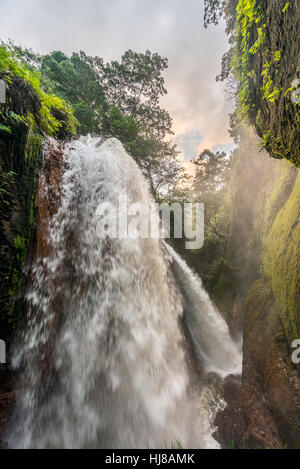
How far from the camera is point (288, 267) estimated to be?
353 centimetres

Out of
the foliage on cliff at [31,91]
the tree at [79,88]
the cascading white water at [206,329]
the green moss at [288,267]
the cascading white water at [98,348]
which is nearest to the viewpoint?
the cascading white water at [98,348]

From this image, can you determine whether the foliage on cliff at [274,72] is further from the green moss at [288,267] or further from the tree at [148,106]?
the tree at [148,106]

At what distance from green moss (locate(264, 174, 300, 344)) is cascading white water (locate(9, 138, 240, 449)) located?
252 centimetres

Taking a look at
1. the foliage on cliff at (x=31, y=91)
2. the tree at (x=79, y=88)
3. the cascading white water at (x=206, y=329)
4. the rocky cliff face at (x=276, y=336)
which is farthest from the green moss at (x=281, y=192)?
the tree at (x=79, y=88)

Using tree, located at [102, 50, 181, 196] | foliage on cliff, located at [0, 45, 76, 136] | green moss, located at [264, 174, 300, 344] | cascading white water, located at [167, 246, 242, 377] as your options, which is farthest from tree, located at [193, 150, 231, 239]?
foliage on cliff, located at [0, 45, 76, 136]

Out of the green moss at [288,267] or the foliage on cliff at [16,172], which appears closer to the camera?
the foliage on cliff at [16,172]

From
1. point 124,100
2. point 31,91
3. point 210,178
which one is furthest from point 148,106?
point 31,91

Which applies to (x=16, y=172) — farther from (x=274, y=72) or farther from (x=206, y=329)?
(x=206, y=329)

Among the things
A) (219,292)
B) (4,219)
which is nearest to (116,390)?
(4,219)

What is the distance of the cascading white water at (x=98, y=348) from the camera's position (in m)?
2.66

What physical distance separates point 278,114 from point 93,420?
572 cm

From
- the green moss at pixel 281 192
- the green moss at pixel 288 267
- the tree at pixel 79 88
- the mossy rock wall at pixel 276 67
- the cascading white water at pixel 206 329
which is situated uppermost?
the tree at pixel 79 88

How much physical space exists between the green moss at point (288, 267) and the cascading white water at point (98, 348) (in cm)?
252
